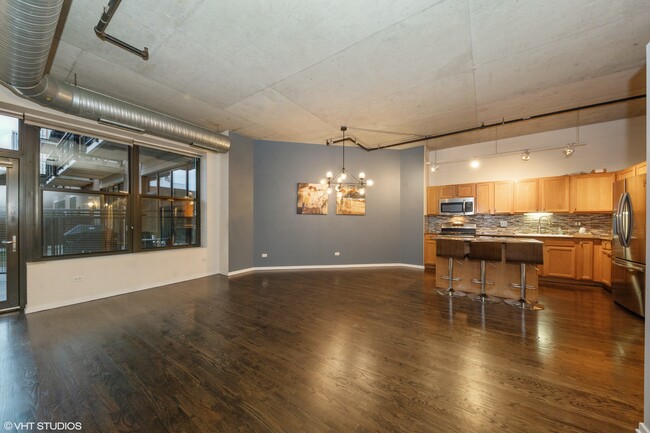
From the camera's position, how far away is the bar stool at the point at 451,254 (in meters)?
4.54

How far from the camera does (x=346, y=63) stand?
3336 mm

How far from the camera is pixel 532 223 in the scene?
20.5ft

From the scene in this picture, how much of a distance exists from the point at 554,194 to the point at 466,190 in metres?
1.77

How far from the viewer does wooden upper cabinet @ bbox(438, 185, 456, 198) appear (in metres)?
6.98

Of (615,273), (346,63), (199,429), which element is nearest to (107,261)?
(199,429)

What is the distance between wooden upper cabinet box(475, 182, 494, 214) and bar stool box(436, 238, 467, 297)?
2582 millimetres

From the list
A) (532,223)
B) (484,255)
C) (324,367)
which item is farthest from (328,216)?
(532,223)

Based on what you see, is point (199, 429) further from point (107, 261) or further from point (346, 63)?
point (107, 261)

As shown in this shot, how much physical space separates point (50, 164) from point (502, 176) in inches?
369

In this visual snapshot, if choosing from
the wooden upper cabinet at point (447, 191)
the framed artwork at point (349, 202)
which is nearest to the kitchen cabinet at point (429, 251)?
the wooden upper cabinet at point (447, 191)

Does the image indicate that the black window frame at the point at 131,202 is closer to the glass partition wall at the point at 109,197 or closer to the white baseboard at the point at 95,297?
the glass partition wall at the point at 109,197

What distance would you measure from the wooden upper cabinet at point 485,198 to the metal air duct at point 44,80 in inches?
266

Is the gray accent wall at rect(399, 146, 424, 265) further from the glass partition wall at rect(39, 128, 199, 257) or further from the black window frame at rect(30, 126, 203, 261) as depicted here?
the glass partition wall at rect(39, 128, 199, 257)

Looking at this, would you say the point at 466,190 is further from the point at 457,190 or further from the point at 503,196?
the point at 503,196
